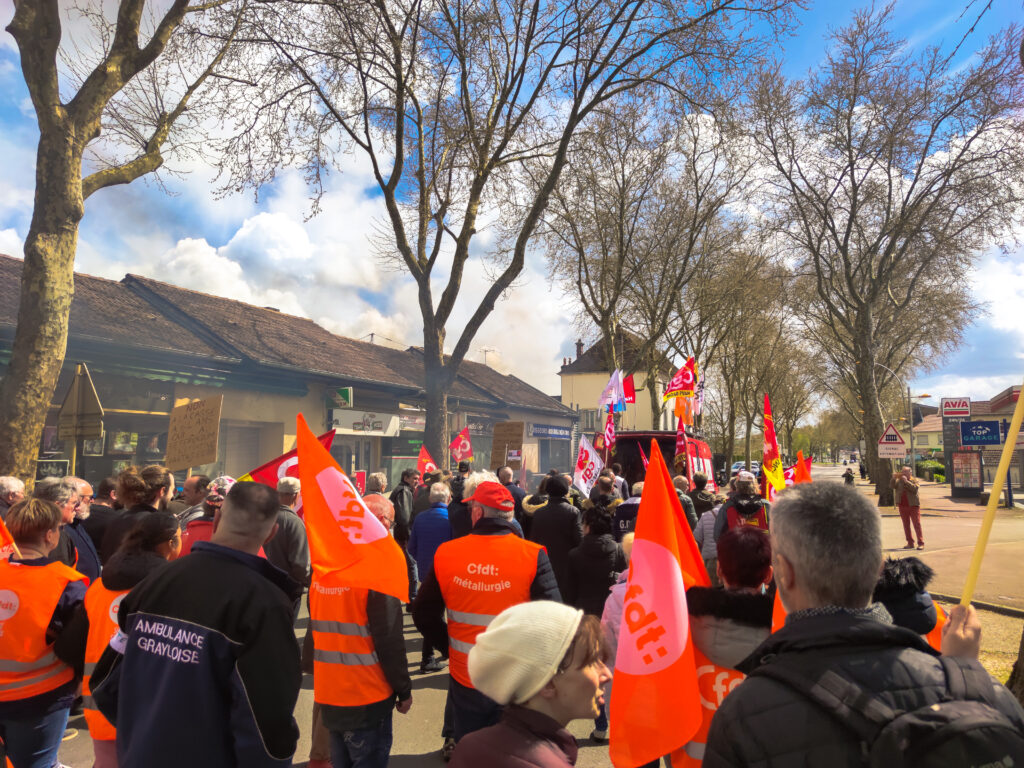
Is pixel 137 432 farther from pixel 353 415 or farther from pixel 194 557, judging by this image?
pixel 194 557

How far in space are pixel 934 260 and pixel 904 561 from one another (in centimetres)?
2484

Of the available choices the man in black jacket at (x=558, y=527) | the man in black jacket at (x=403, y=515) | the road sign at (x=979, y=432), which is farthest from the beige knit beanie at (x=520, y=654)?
the road sign at (x=979, y=432)

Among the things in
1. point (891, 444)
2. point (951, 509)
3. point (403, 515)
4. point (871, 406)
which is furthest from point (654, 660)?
point (951, 509)

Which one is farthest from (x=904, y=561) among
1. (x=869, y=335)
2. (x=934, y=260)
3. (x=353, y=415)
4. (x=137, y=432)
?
(x=934, y=260)

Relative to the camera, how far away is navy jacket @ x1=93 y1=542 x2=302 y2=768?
221 cm

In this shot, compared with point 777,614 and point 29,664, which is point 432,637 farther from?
point 777,614

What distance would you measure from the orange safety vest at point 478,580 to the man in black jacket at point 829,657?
2177mm

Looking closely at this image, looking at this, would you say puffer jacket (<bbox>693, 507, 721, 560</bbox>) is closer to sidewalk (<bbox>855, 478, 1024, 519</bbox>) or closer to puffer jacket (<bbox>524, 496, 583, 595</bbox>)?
puffer jacket (<bbox>524, 496, 583, 595</bbox>)

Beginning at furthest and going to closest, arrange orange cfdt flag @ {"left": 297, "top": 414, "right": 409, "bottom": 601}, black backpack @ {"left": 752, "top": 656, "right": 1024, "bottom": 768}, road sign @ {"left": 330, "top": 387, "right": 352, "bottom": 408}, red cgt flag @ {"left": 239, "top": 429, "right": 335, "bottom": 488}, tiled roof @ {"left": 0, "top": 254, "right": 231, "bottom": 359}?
road sign @ {"left": 330, "top": 387, "right": 352, "bottom": 408} → tiled roof @ {"left": 0, "top": 254, "right": 231, "bottom": 359} → red cgt flag @ {"left": 239, "top": 429, "right": 335, "bottom": 488} → orange cfdt flag @ {"left": 297, "top": 414, "right": 409, "bottom": 601} → black backpack @ {"left": 752, "top": 656, "right": 1024, "bottom": 768}

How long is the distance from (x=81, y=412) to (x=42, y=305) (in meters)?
1.24

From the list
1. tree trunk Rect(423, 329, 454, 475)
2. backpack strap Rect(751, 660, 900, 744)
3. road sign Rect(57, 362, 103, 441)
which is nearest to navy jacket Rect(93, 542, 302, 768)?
backpack strap Rect(751, 660, 900, 744)

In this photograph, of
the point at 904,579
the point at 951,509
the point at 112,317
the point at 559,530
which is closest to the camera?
the point at 904,579

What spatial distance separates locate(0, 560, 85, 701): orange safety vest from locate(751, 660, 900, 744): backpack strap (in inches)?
128

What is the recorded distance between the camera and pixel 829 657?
1.36 metres
